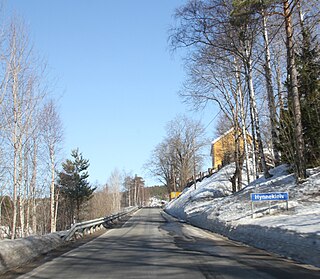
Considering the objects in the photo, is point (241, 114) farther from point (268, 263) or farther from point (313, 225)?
point (268, 263)

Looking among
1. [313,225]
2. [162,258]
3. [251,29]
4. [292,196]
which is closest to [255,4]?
[251,29]

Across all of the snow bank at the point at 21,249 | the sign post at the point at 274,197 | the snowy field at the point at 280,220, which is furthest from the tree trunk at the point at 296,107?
the snow bank at the point at 21,249

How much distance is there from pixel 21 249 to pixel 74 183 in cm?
5373

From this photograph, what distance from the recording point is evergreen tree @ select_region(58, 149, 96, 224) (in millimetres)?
62969

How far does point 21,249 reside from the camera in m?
11.3

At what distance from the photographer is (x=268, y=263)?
963cm

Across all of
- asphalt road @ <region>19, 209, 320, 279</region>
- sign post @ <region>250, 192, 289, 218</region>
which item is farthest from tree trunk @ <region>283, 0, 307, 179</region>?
asphalt road @ <region>19, 209, 320, 279</region>

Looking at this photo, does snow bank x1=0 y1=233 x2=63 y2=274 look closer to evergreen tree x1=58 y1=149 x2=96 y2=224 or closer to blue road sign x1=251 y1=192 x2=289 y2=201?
blue road sign x1=251 y1=192 x2=289 y2=201

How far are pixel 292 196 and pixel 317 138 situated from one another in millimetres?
3883

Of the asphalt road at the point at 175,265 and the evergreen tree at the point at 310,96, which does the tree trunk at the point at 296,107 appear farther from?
the asphalt road at the point at 175,265

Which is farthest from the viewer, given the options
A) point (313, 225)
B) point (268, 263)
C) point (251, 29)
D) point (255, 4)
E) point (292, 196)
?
point (251, 29)

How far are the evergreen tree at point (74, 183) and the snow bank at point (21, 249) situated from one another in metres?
49.1

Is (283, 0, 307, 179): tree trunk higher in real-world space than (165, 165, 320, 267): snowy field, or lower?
higher

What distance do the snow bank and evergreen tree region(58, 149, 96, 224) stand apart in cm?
4910
